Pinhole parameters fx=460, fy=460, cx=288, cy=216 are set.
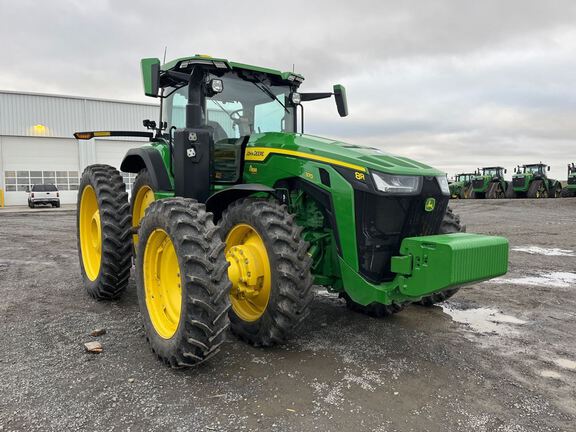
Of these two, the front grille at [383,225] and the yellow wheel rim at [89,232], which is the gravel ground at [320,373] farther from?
the front grille at [383,225]

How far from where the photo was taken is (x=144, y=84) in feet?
14.1

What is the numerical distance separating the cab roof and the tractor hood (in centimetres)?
73

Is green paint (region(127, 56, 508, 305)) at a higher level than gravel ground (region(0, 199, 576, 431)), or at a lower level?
higher

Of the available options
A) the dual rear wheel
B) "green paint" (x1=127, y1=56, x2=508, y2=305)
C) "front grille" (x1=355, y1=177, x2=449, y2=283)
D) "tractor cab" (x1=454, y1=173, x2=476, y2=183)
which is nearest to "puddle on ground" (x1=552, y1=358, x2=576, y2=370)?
"green paint" (x1=127, y1=56, x2=508, y2=305)

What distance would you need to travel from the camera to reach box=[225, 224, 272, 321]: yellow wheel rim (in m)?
3.82

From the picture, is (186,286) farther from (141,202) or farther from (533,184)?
(533,184)

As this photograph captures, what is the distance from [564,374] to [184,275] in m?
3.04

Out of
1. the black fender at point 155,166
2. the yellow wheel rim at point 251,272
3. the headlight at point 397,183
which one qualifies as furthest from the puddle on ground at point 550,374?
the black fender at point 155,166

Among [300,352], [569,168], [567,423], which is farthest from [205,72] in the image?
[569,168]

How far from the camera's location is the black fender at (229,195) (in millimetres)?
3961

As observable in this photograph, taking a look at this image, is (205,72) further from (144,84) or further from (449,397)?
(449,397)

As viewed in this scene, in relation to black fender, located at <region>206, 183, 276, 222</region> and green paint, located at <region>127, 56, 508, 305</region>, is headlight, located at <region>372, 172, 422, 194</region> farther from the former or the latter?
black fender, located at <region>206, 183, 276, 222</region>

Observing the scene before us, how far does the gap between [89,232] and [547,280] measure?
6.74m

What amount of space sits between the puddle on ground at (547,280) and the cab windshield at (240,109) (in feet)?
13.5
